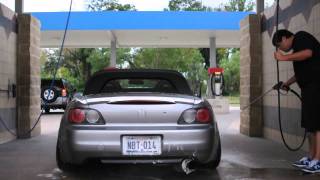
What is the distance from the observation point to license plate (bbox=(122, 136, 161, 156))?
244 inches

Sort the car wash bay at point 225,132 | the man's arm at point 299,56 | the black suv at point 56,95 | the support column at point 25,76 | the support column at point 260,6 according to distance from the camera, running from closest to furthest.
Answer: the man's arm at point 299,56
the car wash bay at point 225,132
the support column at point 25,76
the support column at point 260,6
the black suv at point 56,95

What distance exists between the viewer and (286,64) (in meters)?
10.2

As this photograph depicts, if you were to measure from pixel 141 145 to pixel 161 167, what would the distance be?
5.06 ft

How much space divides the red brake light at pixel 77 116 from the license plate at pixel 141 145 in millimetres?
530

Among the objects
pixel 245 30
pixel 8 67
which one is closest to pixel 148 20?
pixel 245 30

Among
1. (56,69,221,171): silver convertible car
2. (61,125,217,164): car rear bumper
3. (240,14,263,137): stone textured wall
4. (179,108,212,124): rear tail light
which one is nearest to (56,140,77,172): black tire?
(56,69,221,171): silver convertible car

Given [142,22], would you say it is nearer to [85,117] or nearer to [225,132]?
[225,132]

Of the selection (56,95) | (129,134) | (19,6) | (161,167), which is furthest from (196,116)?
(56,95)

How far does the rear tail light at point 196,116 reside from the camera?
250 inches

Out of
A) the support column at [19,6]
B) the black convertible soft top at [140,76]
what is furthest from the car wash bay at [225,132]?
the black convertible soft top at [140,76]

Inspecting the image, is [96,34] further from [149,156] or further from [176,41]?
[149,156]

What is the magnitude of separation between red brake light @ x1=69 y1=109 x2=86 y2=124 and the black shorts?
282 centimetres

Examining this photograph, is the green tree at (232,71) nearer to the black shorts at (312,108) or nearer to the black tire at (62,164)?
the black shorts at (312,108)

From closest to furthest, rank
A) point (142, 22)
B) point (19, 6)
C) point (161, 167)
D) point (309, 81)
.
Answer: point (309, 81) < point (161, 167) < point (19, 6) < point (142, 22)
